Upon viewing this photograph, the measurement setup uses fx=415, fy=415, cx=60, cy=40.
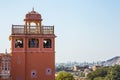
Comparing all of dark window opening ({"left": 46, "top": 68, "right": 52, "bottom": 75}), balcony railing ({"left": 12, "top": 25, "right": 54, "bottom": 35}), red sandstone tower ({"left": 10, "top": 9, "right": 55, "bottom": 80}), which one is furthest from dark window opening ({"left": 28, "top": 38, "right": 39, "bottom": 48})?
dark window opening ({"left": 46, "top": 68, "right": 52, "bottom": 75})

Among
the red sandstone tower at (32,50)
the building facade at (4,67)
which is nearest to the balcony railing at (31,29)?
the red sandstone tower at (32,50)

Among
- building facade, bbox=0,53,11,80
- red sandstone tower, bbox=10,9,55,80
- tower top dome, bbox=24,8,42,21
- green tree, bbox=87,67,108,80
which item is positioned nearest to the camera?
building facade, bbox=0,53,11,80

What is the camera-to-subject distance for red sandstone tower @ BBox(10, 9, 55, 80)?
93.7ft

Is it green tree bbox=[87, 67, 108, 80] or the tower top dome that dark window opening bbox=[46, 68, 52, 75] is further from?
green tree bbox=[87, 67, 108, 80]

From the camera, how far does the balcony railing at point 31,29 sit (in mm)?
28750

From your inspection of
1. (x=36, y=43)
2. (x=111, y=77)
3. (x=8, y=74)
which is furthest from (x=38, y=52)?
(x=111, y=77)

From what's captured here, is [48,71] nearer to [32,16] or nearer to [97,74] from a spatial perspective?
[32,16]

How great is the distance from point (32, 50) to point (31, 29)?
1497 millimetres

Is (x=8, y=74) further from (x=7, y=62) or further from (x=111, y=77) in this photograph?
(x=111, y=77)

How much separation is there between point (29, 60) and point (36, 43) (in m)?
1.32

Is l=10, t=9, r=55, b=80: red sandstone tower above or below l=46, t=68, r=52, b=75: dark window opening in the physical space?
above

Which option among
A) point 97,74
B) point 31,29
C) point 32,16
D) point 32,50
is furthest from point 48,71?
point 97,74

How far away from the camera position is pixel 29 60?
94.2 ft

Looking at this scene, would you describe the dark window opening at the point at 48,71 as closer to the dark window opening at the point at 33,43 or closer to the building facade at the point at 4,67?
the dark window opening at the point at 33,43
